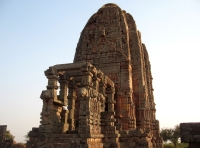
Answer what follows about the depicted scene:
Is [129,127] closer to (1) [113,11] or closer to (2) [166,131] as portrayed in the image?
(1) [113,11]

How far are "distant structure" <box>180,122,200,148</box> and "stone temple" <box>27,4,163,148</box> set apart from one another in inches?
216

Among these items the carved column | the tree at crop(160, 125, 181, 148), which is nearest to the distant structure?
the carved column

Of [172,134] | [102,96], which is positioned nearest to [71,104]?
[102,96]

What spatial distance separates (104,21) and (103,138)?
1166 cm

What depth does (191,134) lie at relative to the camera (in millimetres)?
3568

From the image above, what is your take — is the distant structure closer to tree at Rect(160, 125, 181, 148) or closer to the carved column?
the carved column

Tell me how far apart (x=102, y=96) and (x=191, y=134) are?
8.33m

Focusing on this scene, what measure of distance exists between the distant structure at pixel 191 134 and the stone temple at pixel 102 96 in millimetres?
5488

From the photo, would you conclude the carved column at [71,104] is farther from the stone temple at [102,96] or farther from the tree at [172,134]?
the tree at [172,134]

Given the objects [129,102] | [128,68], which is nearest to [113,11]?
[128,68]

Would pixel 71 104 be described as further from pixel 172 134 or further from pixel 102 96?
pixel 172 134

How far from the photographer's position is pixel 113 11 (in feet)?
63.1

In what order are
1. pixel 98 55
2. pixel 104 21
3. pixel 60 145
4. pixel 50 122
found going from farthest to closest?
pixel 104 21 → pixel 98 55 → pixel 50 122 → pixel 60 145

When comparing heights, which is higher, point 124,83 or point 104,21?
point 104,21
